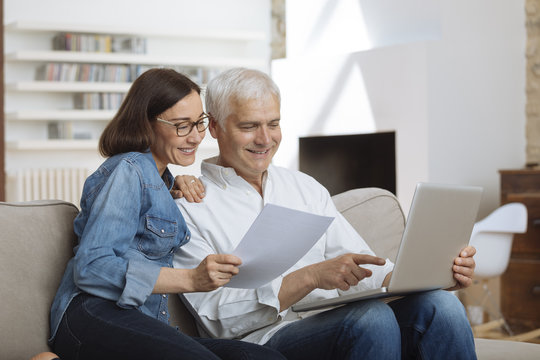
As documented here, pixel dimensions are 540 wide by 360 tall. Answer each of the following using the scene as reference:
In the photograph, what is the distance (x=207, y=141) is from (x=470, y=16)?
309cm

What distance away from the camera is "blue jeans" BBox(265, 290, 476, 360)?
5.50 ft

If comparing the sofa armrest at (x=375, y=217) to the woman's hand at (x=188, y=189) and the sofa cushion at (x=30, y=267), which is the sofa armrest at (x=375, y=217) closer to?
the woman's hand at (x=188, y=189)

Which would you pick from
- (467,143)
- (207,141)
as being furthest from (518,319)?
(207,141)

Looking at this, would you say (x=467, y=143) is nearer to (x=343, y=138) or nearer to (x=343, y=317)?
(x=343, y=138)

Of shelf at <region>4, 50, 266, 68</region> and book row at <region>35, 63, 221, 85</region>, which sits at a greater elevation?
shelf at <region>4, 50, 266, 68</region>

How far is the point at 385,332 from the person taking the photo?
168cm

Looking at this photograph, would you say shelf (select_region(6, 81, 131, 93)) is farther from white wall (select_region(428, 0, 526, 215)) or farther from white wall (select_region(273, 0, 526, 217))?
white wall (select_region(428, 0, 526, 215))

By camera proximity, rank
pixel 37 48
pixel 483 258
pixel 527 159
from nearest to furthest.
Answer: pixel 483 258
pixel 527 159
pixel 37 48

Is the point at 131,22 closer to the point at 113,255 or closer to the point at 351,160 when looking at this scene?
the point at 351,160

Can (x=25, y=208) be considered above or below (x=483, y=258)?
above

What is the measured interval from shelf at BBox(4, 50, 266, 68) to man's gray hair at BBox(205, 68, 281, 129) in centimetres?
480

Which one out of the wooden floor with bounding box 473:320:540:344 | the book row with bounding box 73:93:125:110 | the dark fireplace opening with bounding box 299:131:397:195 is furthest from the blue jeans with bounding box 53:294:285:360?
the book row with bounding box 73:93:125:110

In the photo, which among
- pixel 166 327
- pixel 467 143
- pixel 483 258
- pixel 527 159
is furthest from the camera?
pixel 527 159

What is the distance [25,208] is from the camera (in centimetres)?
178
